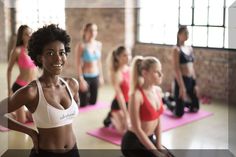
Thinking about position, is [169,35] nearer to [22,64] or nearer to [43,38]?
[22,64]

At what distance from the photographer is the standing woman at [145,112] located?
1.99 metres

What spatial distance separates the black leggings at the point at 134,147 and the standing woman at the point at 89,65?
78.9 inches

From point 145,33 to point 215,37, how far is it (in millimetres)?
1606

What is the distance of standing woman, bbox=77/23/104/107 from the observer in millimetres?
4210

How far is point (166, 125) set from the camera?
378 cm

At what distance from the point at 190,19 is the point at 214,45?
480 millimetres

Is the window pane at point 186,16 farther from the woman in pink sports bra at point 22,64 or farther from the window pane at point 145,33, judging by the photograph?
the woman in pink sports bra at point 22,64

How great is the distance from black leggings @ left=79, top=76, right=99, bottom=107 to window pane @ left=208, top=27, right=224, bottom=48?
1552 mm

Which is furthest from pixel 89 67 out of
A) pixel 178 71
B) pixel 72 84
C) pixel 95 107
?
pixel 72 84

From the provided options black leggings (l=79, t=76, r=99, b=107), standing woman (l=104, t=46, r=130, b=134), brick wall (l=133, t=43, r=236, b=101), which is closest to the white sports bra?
standing woman (l=104, t=46, r=130, b=134)

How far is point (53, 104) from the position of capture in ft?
3.83

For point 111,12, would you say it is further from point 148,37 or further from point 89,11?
point 148,37

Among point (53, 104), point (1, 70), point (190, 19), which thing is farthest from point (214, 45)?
point (53, 104)

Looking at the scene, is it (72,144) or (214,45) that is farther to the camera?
(214,45)
